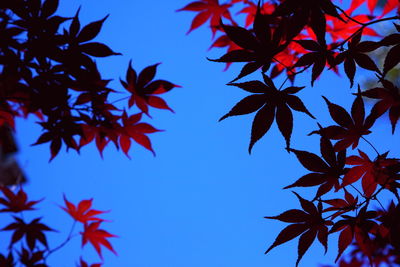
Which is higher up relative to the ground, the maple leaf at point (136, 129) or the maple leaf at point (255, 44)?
the maple leaf at point (136, 129)

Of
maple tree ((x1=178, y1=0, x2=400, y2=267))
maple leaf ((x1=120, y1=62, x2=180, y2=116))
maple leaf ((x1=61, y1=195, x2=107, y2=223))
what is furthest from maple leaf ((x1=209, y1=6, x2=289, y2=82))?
maple leaf ((x1=61, y1=195, x2=107, y2=223))

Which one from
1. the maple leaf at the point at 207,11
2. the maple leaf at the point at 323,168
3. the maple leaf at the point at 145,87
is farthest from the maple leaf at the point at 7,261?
the maple leaf at the point at 323,168

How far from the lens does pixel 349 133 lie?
3.28 feet

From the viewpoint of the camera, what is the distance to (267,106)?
0.84 metres

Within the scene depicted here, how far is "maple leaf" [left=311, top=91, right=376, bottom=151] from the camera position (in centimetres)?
96

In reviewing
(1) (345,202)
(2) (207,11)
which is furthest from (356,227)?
(2) (207,11)

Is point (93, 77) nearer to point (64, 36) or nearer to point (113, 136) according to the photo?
point (64, 36)

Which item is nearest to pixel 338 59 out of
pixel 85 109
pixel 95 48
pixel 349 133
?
pixel 349 133

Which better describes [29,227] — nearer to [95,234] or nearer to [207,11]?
[95,234]

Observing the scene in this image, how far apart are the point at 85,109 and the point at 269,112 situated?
106 cm

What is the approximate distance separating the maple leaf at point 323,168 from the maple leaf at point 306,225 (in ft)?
0.14

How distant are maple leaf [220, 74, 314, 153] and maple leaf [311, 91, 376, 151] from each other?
19cm

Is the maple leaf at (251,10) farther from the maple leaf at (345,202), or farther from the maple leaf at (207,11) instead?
the maple leaf at (345,202)

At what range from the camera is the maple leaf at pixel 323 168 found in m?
0.92
